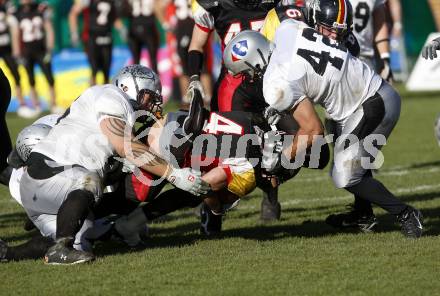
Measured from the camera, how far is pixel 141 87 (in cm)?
538

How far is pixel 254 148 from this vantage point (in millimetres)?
5578

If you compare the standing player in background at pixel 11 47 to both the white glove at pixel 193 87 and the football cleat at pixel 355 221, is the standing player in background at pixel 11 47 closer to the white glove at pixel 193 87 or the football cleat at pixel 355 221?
the white glove at pixel 193 87

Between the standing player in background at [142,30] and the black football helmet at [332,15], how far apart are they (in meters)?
9.85

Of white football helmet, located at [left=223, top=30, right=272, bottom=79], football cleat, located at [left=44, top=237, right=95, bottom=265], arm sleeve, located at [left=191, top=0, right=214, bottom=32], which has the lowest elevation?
football cleat, located at [left=44, top=237, right=95, bottom=265]

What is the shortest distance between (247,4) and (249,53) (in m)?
1.39

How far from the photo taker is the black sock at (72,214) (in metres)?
4.90

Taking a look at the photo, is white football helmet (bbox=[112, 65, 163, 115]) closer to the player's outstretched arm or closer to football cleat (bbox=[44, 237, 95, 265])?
the player's outstretched arm

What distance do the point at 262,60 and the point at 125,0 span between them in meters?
11.7

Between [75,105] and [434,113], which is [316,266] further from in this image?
[434,113]

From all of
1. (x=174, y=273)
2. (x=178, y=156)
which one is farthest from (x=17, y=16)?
(x=174, y=273)

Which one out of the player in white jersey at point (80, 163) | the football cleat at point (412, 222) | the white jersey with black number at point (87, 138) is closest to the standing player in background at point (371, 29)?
the football cleat at point (412, 222)

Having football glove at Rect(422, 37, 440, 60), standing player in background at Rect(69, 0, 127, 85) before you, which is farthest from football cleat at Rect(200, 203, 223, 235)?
standing player in background at Rect(69, 0, 127, 85)

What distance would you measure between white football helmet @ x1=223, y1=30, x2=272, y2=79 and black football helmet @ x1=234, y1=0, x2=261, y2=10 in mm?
1215

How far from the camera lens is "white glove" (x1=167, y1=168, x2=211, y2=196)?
5.03 metres
